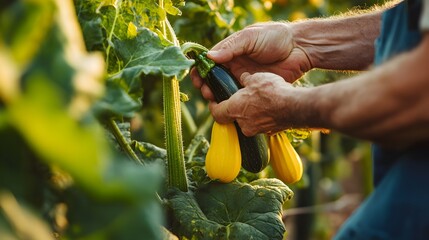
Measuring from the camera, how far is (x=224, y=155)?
7.84 feet

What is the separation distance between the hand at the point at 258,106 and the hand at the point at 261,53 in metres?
0.18

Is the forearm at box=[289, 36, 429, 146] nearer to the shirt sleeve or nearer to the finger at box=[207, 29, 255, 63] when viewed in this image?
the shirt sleeve

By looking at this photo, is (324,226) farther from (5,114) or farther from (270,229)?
(5,114)

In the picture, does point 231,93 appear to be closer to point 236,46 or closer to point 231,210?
point 236,46

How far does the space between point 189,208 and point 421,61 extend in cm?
100

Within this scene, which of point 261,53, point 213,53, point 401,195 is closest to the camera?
point 401,195

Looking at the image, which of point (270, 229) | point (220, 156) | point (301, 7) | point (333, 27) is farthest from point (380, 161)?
point (301, 7)

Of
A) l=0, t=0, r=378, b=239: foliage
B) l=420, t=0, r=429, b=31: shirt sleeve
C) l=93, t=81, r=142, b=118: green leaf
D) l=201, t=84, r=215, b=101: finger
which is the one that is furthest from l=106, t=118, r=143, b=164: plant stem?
l=420, t=0, r=429, b=31: shirt sleeve

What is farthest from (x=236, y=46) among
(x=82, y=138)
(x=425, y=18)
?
(x=82, y=138)

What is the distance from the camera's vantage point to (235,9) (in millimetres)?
3744

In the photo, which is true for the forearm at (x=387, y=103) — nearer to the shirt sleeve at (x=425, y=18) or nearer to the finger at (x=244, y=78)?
the shirt sleeve at (x=425, y=18)

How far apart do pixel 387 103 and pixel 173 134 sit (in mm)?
958

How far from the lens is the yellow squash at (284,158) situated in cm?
258

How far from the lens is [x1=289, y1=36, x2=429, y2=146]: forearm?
1557mm
